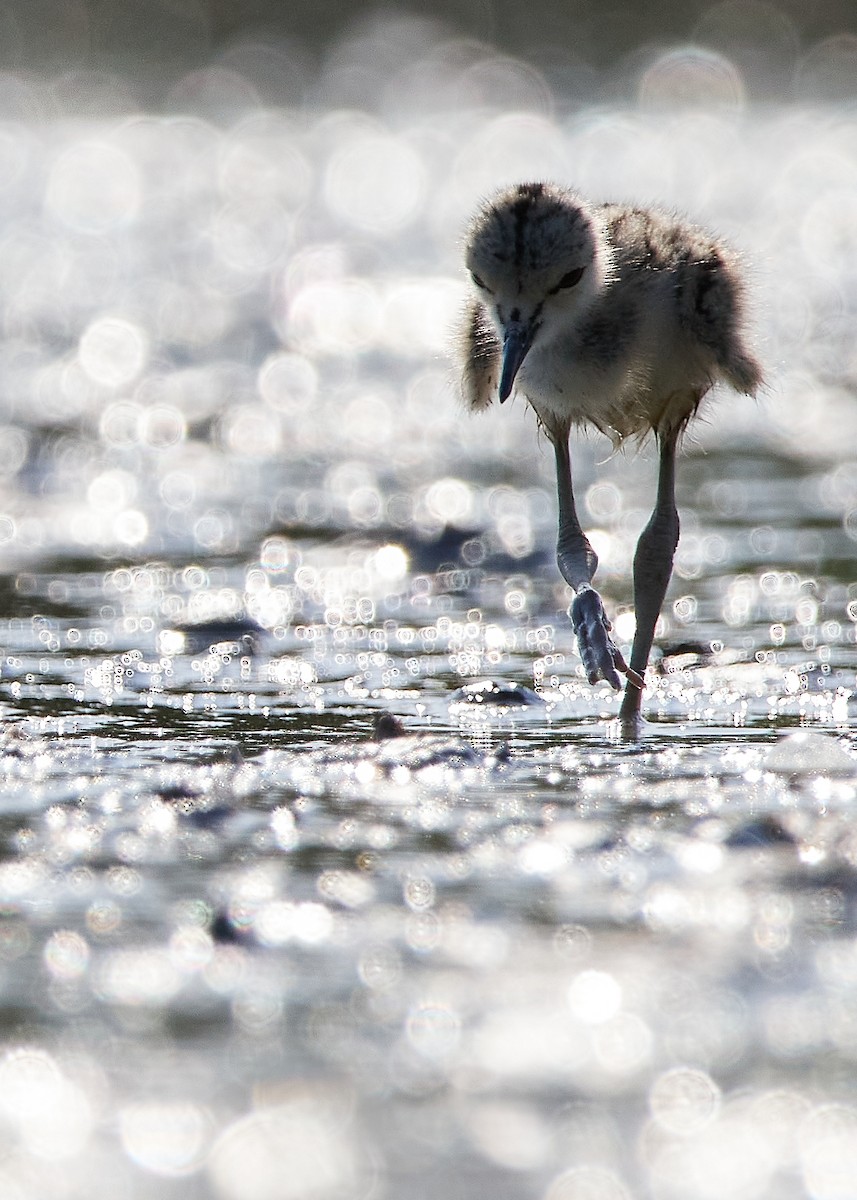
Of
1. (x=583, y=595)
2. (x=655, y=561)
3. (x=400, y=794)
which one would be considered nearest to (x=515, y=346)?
(x=583, y=595)

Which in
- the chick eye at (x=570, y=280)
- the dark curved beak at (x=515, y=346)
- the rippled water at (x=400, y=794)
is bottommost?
the rippled water at (x=400, y=794)

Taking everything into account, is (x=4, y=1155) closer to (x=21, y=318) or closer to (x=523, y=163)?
(x=21, y=318)

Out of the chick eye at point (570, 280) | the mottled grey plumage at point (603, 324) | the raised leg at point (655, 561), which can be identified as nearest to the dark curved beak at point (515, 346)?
the mottled grey plumage at point (603, 324)

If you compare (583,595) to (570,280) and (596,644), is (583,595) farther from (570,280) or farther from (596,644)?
(570,280)

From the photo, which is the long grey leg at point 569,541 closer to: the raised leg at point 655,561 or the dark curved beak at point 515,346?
the raised leg at point 655,561

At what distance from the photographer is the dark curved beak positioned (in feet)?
15.2

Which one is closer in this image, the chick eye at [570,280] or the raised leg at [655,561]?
the chick eye at [570,280]

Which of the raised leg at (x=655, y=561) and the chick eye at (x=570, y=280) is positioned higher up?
the chick eye at (x=570, y=280)

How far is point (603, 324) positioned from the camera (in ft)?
15.8

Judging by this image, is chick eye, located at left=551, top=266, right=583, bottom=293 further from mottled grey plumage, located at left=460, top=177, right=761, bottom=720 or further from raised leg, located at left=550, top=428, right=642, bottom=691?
raised leg, located at left=550, top=428, right=642, bottom=691

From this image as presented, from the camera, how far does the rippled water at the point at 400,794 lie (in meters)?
2.39

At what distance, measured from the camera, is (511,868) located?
131 inches

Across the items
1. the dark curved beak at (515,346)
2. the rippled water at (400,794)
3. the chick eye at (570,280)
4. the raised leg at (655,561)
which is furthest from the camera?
the raised leg at (655,561)

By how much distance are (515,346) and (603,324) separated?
26 centimetres
